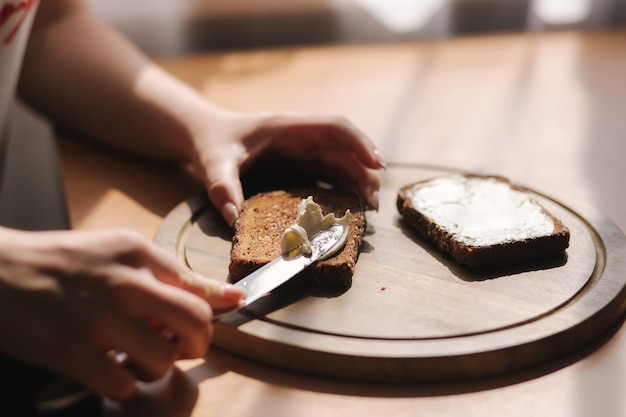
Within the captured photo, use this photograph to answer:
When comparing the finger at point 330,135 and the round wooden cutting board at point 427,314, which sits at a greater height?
the finger at point 330,135

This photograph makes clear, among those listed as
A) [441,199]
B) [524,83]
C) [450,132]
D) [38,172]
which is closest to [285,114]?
[441,199]

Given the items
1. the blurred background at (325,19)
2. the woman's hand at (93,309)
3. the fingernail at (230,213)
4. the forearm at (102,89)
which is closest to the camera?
the woman's hand at (93,309)

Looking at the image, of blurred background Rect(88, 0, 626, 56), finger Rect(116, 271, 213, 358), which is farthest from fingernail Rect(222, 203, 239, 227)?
blurred background Rect(88, 0, 626, 56)

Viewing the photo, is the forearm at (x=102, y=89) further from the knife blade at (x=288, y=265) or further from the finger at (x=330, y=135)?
the knife blade at (x=288, y=265)

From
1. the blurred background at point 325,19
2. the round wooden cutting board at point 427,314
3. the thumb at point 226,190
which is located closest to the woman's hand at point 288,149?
the thumb at point 226,190

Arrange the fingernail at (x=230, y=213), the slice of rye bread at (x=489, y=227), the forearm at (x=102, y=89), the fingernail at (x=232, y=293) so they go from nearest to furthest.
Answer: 1. the fingernail at (x=232, y=293)
2. the slice of rye bread at (x=489, y=227)
3. the fingernail at (x=230, y=213)
4. the forearm at (x=102, y=89)

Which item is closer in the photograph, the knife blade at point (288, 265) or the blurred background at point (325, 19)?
the knife blade at point (288, 265)
